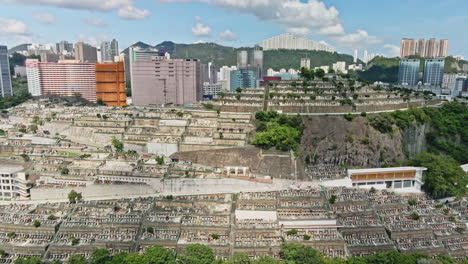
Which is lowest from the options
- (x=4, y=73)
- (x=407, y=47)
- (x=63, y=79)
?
(x=63, y=79)

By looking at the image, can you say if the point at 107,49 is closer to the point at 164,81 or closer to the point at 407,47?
the point at 164,81

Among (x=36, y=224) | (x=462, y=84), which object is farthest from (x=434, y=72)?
(x=36, y=224)

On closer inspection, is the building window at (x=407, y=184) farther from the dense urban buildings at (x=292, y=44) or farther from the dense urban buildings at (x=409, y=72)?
the dense urban buildings at (x=292, y=44)

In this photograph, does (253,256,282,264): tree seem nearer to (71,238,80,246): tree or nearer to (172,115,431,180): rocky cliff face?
(172,115,431,180): rocky cliff face

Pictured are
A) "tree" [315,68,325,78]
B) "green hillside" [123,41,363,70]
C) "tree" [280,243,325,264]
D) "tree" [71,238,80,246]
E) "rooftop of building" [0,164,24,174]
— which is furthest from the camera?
"green hillside" [123,41,363,70]

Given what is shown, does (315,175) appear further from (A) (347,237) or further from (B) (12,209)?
(B) (12,209)

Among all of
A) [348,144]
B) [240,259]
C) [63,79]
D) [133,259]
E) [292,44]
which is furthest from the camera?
[292,44]

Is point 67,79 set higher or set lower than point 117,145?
higher

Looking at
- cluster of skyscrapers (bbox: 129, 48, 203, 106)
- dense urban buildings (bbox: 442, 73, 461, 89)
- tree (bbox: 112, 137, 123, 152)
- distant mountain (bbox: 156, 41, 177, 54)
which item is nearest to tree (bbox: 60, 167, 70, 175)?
tree (bbox: 112, 137, 123, 152)
